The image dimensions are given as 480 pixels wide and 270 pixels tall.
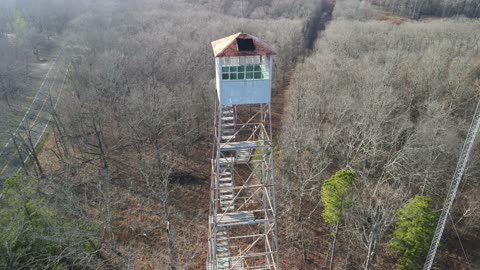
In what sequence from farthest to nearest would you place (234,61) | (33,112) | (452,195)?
(33,112) → (234,61) → (452,195)

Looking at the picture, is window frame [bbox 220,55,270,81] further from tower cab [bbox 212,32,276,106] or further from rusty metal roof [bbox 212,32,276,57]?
rusty metal roof [bbox 212,32,276,57]

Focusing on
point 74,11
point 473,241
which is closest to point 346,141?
point 473,241

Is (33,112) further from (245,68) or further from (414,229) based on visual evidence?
(414,229)

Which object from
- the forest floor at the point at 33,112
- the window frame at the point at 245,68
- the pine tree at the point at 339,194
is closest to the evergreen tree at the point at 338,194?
the pine tree at the point at 339,194

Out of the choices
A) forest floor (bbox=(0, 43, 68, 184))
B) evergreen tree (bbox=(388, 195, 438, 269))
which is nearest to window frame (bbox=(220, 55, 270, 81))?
evergreen tree (bbox=(388, 195, 438, 269))

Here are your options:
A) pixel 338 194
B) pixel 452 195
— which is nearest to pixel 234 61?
pixel 338 194

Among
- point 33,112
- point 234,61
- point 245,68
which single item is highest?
point 234,61

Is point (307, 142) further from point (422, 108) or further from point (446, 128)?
→ point (422, 108)
